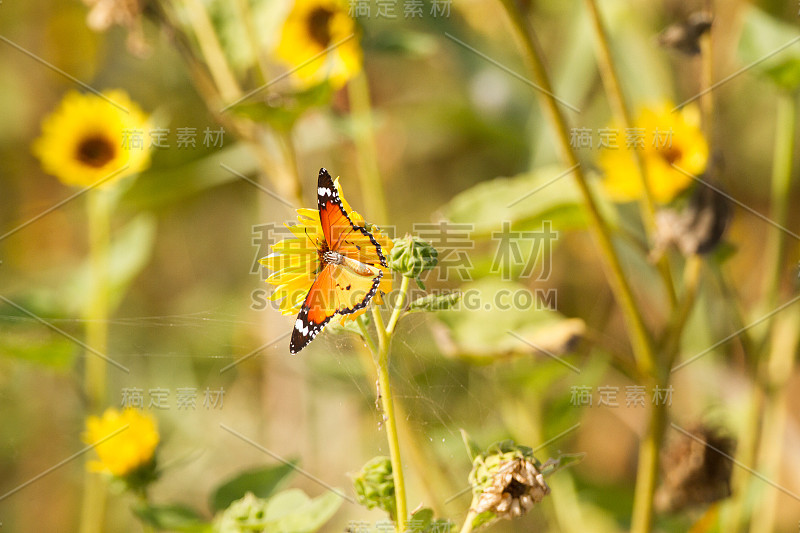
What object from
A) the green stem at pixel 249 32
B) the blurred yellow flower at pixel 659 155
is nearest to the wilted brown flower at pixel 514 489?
the blurred yellow flower at pixel 659 155

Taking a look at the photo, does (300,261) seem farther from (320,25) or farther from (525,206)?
(320,25)

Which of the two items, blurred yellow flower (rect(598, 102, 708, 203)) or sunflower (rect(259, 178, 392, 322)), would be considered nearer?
sunflower (rect(259, 178, 392, 322))

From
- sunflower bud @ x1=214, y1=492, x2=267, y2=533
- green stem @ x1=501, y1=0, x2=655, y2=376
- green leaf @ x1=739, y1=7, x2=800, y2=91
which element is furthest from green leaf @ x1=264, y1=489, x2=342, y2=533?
green leaf @ x1=739, y1=7, x2=800, y2=91

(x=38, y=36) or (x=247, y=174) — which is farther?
(x=38, y=36)

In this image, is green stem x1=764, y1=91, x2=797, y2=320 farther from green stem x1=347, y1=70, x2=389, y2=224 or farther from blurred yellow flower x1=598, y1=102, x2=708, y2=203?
green stem x1=347, y1=70, x2=389, y2=224

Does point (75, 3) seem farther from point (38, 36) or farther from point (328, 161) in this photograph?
point (328, 161)

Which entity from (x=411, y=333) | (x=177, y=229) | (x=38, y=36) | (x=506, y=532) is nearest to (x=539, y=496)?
(x=411, y=333)

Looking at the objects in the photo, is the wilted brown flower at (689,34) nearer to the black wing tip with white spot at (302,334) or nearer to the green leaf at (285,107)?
the green leaf at (285,107)
